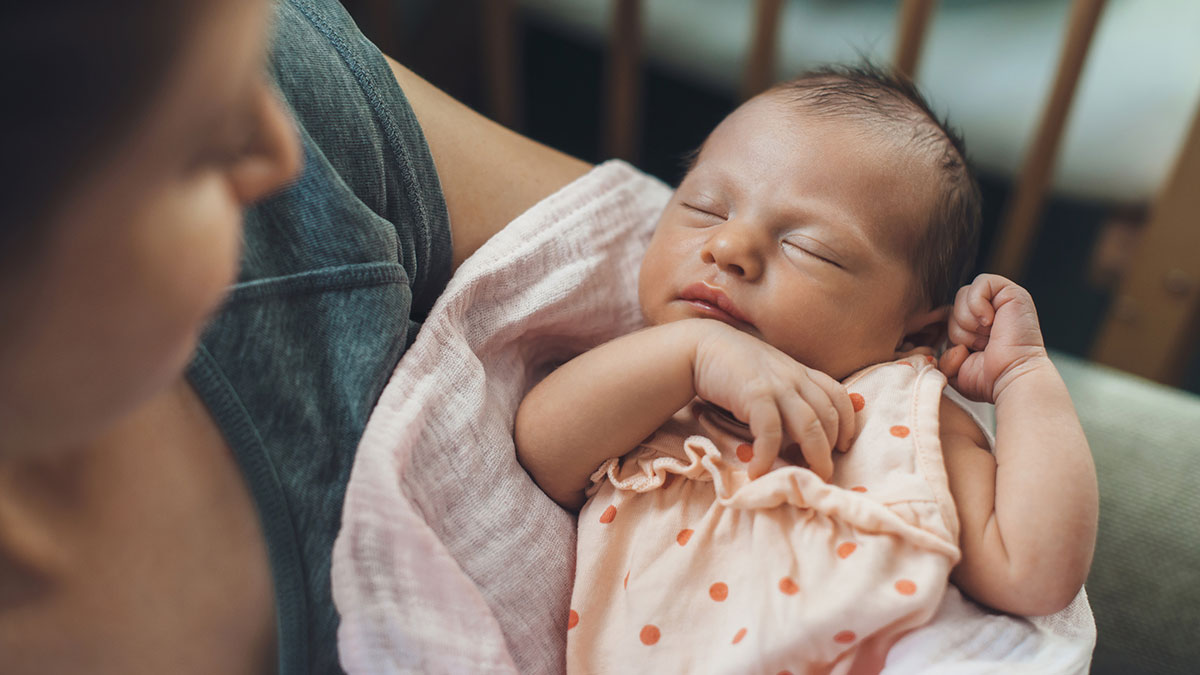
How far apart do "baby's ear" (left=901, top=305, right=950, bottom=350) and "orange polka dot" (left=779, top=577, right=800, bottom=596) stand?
30 cm

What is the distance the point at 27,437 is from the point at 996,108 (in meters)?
1.63

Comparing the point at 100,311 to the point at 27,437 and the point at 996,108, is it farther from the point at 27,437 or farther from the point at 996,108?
the point at 996,108

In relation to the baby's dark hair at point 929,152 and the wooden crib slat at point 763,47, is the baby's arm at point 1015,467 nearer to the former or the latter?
the baby's dark hair at point 929,152

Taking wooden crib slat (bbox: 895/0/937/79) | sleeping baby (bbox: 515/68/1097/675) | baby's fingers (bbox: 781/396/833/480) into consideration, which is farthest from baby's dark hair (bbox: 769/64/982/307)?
wooden crib slat (bbox: 895/0/937/79)

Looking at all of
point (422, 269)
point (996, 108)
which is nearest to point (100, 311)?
point (422, 269)

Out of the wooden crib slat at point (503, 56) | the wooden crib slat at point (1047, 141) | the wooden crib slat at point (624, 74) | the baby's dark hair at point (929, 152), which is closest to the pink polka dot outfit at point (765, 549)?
the baby's dark hair at point (929, 152)

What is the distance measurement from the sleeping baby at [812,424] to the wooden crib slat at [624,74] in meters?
0.83

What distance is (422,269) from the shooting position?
2.48ft

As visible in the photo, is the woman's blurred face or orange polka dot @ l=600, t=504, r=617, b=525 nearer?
the woman's blurred face

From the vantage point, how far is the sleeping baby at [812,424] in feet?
2.06

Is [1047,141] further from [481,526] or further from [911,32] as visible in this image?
[481,526]

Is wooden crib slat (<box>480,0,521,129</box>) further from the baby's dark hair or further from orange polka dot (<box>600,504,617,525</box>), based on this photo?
orange polka dot (<box>600,504,617,525</box>)

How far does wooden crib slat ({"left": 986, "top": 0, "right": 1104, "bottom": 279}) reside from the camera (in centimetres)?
129

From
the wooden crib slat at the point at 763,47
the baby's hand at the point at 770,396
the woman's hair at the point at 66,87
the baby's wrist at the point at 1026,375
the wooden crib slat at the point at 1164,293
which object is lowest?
the wooden crib slat at the point at 1164,293
